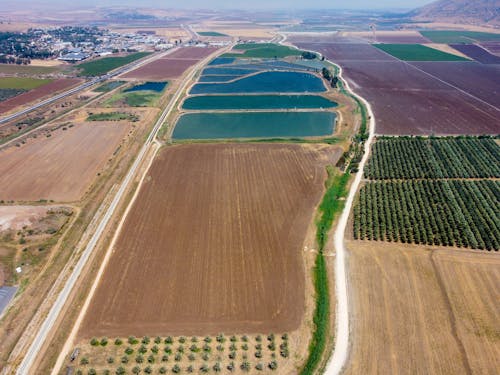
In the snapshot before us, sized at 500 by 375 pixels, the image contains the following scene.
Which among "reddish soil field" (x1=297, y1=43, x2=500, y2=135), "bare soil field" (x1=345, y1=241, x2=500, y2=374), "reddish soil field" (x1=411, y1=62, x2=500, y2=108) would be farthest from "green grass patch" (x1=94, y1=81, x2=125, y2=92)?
"reddish soil field" (x1=411, y1=62, x2=500, y2=108)

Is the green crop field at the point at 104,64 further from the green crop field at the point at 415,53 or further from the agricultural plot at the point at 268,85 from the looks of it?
the green crop field at the point at 415,53

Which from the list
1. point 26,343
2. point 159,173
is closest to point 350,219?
point 159,173

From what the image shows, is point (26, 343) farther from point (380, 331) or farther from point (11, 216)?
point (380, 331)

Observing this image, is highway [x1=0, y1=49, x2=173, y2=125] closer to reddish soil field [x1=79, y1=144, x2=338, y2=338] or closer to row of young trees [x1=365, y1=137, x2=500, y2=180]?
reddish soil field [x1=79, y1=144, x2=338, y2=338]

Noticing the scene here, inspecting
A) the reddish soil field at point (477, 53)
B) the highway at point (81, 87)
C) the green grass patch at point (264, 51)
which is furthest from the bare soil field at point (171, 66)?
the reddish soil field at point (477, 53)

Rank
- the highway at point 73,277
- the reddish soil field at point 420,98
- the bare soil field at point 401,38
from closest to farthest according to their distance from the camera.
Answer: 1. the highway at point 73,277
2. the reddish soil field at point 420,98
3. the bare soil field at point 401,38

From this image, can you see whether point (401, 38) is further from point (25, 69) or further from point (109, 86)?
point (25, 69)
